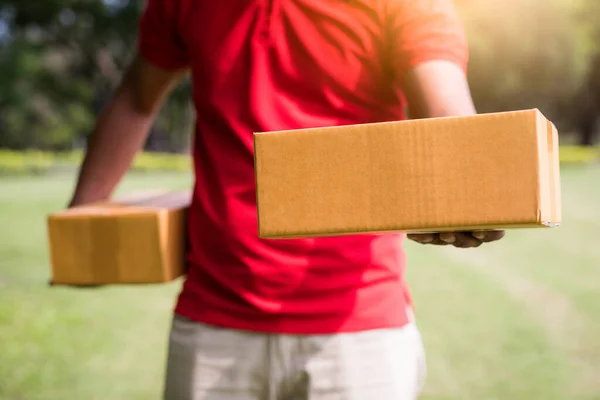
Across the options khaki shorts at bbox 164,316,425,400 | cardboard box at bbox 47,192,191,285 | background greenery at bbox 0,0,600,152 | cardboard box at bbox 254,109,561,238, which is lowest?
khaki shorts at bbox 164,316,425,400

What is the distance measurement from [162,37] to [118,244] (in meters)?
0.46

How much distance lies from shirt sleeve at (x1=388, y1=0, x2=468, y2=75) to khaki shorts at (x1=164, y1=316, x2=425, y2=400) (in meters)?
0.49

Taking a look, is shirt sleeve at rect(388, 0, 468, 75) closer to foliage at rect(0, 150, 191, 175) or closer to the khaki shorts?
the khaki shorts

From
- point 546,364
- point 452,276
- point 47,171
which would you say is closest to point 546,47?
point 47,171

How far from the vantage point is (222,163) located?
4.70 feet

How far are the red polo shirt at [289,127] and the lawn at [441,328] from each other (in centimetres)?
262

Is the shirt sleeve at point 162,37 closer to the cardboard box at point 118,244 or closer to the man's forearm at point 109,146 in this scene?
the man's forearm at point 109,146

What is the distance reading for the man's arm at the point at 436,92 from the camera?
118 cm

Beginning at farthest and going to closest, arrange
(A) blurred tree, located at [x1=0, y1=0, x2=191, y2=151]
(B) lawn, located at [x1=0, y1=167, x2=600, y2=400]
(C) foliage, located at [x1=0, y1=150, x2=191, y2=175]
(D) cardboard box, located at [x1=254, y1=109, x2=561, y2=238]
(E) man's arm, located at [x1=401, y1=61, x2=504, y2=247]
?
1. (A) blurred tree, located at [x1=0, y1=0, x2=191, y2=151]
2. (C) foliage, located at [x1=0, y1=150, x2=191, y2=175]
3. (B) lawn, located at [x1=0, y1=167, x2=600, y2=400]
4. (E) man's arm, located at [x1=401, y1=61, x2=504, y2=247]
5. (D) cardboard box, located at [x1=254, y1=109, x2=561, y2=238]

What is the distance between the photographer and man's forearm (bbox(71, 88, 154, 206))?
1.83m

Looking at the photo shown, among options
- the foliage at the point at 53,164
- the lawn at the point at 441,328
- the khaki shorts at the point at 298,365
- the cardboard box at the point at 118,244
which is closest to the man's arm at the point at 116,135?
the cardboard box at the point at 118,244

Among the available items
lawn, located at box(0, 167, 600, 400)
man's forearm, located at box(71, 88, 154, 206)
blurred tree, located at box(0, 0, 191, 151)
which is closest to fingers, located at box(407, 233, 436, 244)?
man's forearm, located at box(71, 88, 154, 206)

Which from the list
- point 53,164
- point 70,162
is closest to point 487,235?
point 53,164

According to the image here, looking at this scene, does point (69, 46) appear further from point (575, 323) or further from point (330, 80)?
point (330, 80)
